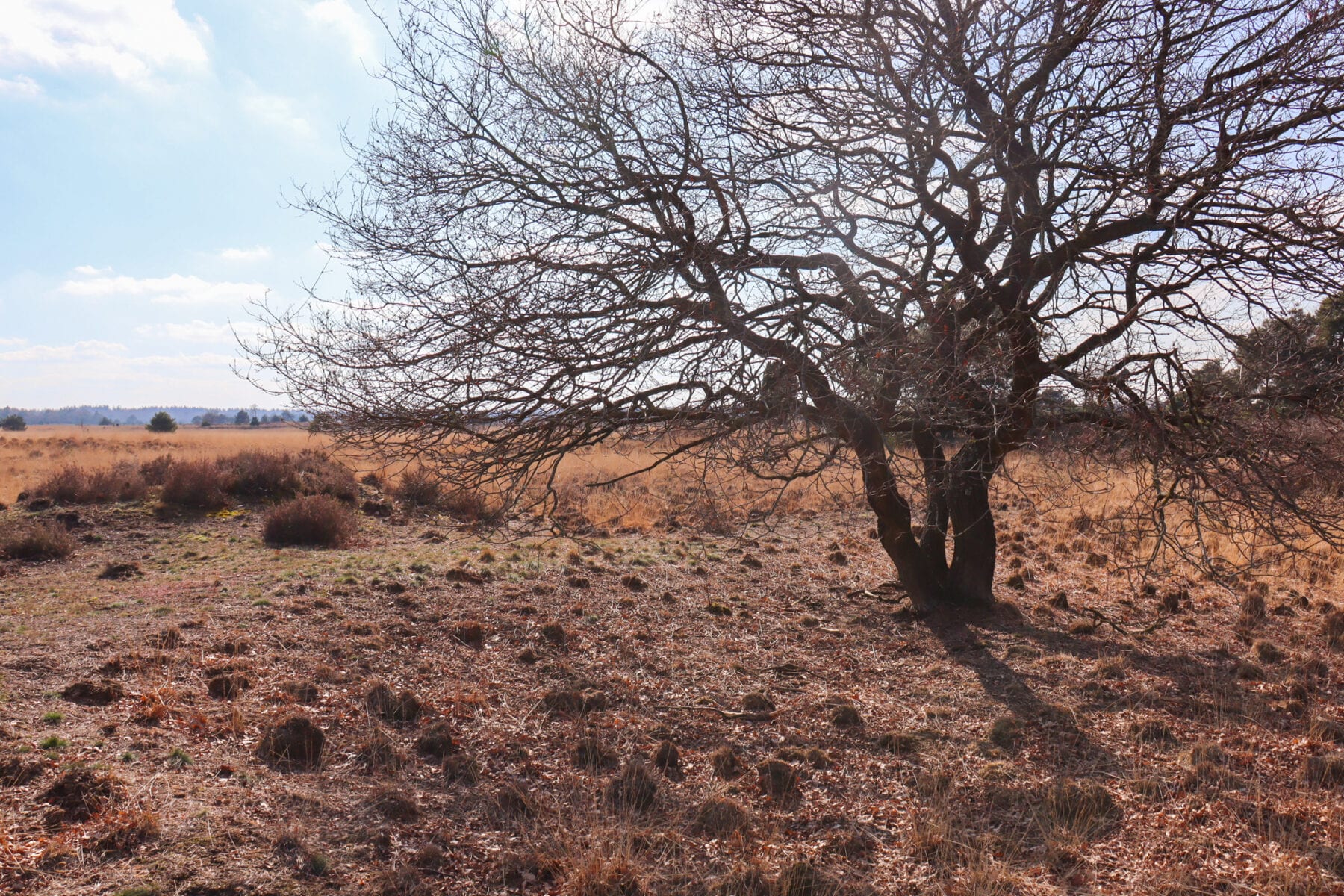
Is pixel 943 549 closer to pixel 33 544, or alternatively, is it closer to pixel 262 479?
pixel 33 544

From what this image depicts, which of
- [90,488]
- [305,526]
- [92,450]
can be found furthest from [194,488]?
[92,450]

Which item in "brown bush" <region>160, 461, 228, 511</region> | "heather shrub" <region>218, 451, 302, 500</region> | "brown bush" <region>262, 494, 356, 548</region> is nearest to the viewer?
"brown bush" <region>262, 494, 356, 548</region>

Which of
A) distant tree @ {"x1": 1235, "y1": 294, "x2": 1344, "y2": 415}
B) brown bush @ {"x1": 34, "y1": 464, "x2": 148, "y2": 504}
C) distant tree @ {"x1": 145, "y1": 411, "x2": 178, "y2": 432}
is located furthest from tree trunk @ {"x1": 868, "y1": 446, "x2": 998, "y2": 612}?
distant tree @ {"x1": 145, "y1": 411, "x2": 178, "y2": 432}

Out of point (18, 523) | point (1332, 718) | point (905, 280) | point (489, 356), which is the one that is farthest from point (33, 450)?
point (1332, 718)

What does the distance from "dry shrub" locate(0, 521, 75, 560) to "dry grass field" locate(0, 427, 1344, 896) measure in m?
0.80

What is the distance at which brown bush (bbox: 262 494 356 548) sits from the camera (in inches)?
517

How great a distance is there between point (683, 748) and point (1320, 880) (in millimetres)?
3192

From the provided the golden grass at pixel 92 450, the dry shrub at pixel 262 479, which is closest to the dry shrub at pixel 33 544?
the golden grass at pixel 92 450

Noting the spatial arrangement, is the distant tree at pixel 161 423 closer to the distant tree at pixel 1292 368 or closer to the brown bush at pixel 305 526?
the brown bush at pixel 305 526

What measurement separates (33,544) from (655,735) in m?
9.78

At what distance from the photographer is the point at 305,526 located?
43.2ft

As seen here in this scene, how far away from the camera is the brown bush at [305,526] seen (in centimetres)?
1313

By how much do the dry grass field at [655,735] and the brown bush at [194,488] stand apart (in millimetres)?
Result: 4783

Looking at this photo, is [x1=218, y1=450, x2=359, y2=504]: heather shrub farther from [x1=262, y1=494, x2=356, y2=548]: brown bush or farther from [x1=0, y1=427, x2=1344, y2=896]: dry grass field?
[x1=0, y1=427, x2=1344, y2=896]: dry grass field
